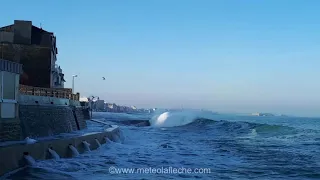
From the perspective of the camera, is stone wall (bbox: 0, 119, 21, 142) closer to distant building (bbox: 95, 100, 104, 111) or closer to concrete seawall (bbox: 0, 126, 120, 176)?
concrete seawall (bbox: 0, 126, 120, 176)

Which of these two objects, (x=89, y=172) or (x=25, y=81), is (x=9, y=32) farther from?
(x=89, y=172)

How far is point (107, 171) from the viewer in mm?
14008

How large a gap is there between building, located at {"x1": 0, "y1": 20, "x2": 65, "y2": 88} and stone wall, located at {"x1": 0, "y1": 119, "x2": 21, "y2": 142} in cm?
1906

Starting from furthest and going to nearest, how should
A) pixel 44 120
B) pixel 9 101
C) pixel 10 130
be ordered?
pixel 44 120, pixel 9 101, pixel 10 130

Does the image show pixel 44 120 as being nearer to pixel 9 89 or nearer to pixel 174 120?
pixel 9 89

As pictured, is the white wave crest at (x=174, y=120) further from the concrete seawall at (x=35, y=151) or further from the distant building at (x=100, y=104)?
the distant building at (x=100, y=104)

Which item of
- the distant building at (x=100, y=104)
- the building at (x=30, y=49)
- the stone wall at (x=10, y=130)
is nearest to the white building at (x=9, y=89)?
the stone wall at (x=10, y=130)

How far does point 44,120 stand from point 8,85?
465 cm

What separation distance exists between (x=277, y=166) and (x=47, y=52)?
26366mm

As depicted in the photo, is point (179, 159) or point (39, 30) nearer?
point (179, 159)

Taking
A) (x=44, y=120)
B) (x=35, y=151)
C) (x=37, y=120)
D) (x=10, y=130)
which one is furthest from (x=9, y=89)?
(x=44, y=120)

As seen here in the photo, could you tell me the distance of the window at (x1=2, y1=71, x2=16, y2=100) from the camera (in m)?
15.6

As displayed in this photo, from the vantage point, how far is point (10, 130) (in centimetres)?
1565

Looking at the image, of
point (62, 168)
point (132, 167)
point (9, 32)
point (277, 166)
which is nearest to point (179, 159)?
point (132, 167)
